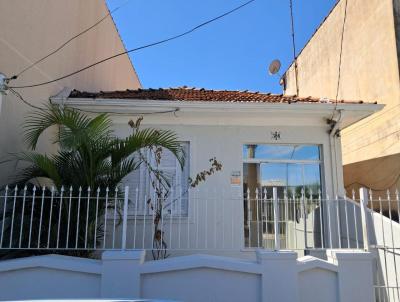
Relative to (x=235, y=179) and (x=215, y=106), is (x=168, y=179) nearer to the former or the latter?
(x=235, y=179)

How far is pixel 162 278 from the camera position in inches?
210

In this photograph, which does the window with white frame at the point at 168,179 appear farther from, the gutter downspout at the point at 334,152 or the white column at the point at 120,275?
the gutter downspout at the point at 334,152

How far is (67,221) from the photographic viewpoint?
600cm

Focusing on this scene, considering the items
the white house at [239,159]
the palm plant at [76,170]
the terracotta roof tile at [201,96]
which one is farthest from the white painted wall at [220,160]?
the palm plant at [76,170]

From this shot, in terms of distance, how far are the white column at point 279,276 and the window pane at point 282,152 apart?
359 centimetres

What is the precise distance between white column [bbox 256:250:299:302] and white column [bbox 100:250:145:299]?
5.51ft

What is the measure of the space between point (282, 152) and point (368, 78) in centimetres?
457

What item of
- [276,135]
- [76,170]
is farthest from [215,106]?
[76,170]

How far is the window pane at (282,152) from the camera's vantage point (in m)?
8.82

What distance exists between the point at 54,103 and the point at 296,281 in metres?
5.89

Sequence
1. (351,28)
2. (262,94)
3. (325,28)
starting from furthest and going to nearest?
(325,28) < (351,28) < (262,94)

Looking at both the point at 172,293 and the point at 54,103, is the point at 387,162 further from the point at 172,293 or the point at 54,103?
the point at 54,103

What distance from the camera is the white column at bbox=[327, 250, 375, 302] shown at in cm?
556

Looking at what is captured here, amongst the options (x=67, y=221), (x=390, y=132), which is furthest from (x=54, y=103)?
(x=390, y=132)
